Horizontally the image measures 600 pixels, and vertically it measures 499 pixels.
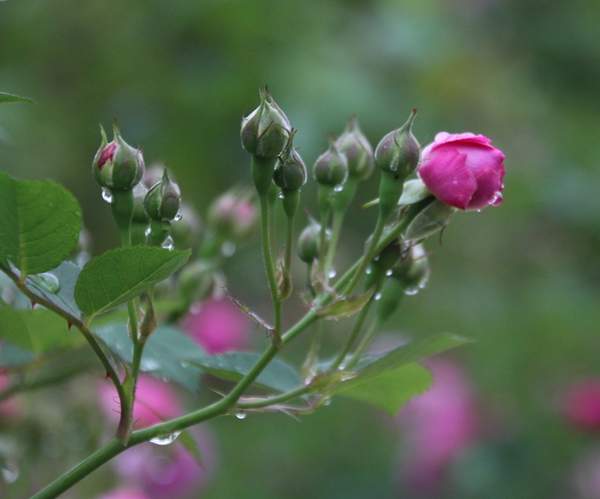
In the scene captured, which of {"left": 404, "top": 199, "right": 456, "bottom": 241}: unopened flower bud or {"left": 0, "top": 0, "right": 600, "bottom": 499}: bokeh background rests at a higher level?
{"left": 404, "top": 199, "right": 456, "bottom": 241}: unopened flower bud

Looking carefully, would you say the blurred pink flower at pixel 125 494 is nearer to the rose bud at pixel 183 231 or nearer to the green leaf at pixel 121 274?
the rose bud at pixel 183 231

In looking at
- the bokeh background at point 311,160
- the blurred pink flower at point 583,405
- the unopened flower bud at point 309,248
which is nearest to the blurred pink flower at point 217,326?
the bokeh background at point 311,160

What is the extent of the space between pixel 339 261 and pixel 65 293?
2091 millimetres

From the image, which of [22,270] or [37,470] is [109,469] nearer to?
[37,470]

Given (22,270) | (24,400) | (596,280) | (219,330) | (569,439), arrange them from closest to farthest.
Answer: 1. (22,270)
2. (24,400)
3. (219,330)
4. (569,439)
5. (596,280)

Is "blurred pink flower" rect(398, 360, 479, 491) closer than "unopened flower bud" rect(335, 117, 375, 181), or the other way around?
"unopened flower bud" rect(335, 117, 375, 181)

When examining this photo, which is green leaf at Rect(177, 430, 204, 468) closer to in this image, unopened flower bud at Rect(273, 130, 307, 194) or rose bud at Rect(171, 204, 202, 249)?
unopened flower bud at Rect(273, 130, 307, 194)

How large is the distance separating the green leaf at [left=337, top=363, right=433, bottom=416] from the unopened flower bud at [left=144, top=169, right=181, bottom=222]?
0.19m

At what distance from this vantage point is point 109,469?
142 centimetres

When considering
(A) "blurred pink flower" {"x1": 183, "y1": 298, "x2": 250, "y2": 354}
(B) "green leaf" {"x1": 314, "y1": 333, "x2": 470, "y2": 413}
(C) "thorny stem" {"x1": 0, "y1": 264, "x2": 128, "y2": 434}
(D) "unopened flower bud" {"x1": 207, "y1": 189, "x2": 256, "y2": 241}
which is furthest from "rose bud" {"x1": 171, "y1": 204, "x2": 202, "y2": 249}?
(A) "blurred pink flower" {"x1": 183, "y1": 298, "x2": 250, "y2": 354}

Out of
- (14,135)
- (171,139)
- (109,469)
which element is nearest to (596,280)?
(171,139)

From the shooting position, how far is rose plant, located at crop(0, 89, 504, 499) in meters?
0.67

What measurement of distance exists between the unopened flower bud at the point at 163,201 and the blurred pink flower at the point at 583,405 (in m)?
1.73

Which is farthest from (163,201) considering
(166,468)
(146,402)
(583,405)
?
(583,405)
